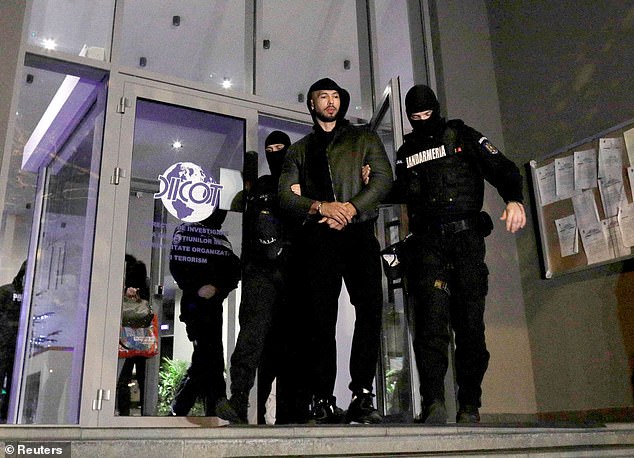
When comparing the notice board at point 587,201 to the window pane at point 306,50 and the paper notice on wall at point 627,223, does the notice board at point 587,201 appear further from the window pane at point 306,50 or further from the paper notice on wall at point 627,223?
the window pane at point 306,50

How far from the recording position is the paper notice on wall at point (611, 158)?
321 centimetres

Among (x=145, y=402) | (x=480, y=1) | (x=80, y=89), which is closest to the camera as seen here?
(x=145, y=402)

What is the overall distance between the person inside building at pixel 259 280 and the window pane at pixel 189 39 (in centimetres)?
63

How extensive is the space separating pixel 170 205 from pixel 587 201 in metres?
2.11

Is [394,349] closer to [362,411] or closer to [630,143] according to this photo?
[362,411]

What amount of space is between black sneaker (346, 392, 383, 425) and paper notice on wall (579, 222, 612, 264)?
1.49m

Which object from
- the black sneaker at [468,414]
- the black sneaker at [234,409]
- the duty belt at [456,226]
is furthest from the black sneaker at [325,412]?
the duty belt at [456,226]

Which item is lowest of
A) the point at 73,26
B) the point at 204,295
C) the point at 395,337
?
the point at 395,337

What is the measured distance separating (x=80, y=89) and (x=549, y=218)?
8.38 ft

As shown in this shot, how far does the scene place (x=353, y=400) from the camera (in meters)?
2.53

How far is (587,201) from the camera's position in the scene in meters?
3.35

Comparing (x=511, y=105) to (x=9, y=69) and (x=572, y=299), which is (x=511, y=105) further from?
(x=9, y=69)

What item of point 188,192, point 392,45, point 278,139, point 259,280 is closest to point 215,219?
point 188,192

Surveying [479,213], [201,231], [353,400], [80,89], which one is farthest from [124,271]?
[479,213]
